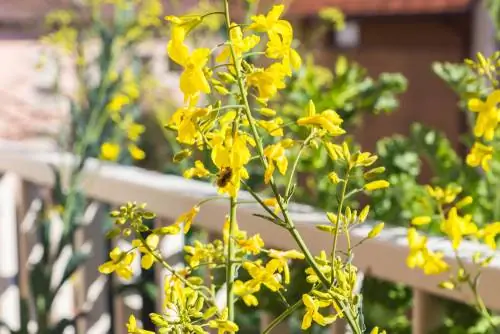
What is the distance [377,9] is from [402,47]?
41cm

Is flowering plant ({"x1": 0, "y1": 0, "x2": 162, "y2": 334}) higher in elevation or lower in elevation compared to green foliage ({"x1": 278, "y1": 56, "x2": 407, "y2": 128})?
lower

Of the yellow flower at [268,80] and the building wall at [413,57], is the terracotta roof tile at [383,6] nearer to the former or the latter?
the building wall at [413,57]

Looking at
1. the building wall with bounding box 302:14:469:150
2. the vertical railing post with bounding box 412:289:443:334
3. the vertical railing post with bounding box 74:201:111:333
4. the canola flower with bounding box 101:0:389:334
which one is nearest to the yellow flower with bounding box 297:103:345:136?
the canola flower with bounding box 101:0:389:334

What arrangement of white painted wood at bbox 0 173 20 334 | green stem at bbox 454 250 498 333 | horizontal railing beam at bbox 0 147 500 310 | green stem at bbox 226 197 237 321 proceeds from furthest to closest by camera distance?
white painted wood at bbox 0 173 20 334
horizontal railing beam at bbox 0 147 500 310
green stem at bbox 454 250 498 333
green stem at bbox 226 197 237 321

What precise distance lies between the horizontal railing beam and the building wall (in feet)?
13.4

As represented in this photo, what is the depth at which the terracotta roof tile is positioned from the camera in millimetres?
5570

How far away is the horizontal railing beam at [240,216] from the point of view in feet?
3.25

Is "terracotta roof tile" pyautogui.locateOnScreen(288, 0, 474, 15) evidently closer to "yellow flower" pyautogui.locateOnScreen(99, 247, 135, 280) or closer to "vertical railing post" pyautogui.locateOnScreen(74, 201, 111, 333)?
"vertical railing post" pyautogui.locateOnScreen(74, 201, 111, 333)

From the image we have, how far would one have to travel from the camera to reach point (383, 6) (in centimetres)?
591

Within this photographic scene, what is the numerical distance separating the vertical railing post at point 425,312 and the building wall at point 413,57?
4.56 meters

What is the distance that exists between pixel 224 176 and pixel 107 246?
119 centimetres

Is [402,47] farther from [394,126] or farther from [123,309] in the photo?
[123,309]

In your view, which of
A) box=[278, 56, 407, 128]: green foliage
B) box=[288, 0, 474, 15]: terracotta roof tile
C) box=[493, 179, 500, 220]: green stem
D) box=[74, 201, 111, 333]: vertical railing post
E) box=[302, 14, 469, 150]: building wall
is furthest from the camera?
box=[302, 14, 469, 150]: building wall

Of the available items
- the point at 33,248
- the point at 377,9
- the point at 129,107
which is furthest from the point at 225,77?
the point at 377,9
